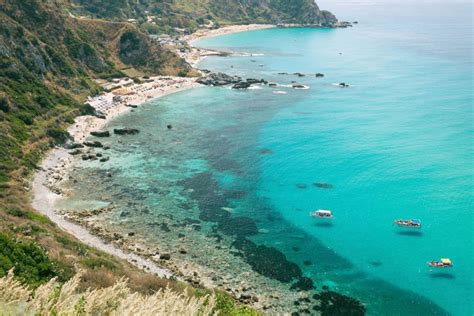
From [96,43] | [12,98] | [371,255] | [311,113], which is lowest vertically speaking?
[371,255]

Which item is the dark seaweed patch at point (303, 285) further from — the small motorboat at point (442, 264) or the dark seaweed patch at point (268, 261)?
the small motorboat at point (442, 264)

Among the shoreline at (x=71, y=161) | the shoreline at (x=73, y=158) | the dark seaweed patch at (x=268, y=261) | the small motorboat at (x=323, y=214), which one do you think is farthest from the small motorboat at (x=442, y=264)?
the shoreline at (x=71, y=161)

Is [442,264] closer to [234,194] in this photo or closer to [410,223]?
[410,223]

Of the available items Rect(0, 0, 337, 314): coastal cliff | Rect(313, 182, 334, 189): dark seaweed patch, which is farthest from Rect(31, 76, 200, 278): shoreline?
Rect(313, 182, 334, 189): dark seaweed patch

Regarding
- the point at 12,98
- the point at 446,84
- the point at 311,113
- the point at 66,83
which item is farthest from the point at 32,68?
the point at 446,84

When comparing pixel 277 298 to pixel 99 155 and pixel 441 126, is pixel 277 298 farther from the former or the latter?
pixel 441 126

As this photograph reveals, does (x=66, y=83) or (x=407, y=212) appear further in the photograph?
(x=66, y=83)

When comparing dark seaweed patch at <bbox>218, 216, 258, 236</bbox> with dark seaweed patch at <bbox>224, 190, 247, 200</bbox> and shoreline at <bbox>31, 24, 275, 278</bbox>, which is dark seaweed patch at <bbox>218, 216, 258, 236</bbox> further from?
shoreline at <bbox>31, 24, 275, 278</bbox>

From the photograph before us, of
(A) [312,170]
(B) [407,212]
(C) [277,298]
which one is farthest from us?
(A) [312,170]

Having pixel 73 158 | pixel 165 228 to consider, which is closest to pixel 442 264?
pixel 165 228
